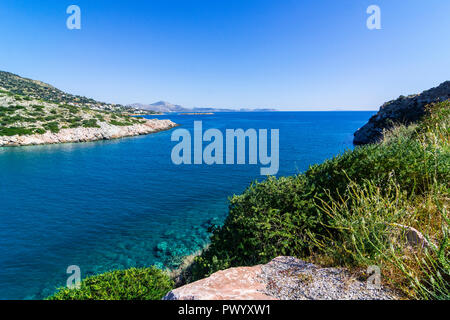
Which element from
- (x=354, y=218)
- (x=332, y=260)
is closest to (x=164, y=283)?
(x=332, y=260)

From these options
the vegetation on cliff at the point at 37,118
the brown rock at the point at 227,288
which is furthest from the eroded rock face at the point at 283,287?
the vegetation on cliff at the point at 37,118

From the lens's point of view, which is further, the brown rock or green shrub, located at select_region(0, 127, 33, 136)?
green shrub, located at select_region(0, 127, 33, 136)

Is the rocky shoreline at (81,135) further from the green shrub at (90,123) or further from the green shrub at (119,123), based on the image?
the green shrub at (119,123)

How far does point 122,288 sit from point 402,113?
49.7m

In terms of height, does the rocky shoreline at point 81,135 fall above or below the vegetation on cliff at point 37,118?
below

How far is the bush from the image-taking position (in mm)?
5027

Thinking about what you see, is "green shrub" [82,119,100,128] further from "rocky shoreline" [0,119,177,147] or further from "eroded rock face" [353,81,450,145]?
"eroded rock face" [353,81,450,145]

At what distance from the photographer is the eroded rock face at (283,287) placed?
334cm

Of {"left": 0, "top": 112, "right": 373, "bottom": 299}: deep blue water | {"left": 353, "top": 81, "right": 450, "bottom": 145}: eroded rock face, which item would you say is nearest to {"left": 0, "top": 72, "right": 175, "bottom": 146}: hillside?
{"left": 0, "top": 112, "right": 373, "bottom": 299}: deep blue water

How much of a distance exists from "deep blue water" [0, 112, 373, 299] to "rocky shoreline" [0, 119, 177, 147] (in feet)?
67.0

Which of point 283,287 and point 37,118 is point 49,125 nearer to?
point 37,118

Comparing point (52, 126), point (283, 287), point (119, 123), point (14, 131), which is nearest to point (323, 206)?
point (283, 287)

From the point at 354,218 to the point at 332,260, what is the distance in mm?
962

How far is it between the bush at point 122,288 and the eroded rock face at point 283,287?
2246 millimetres
